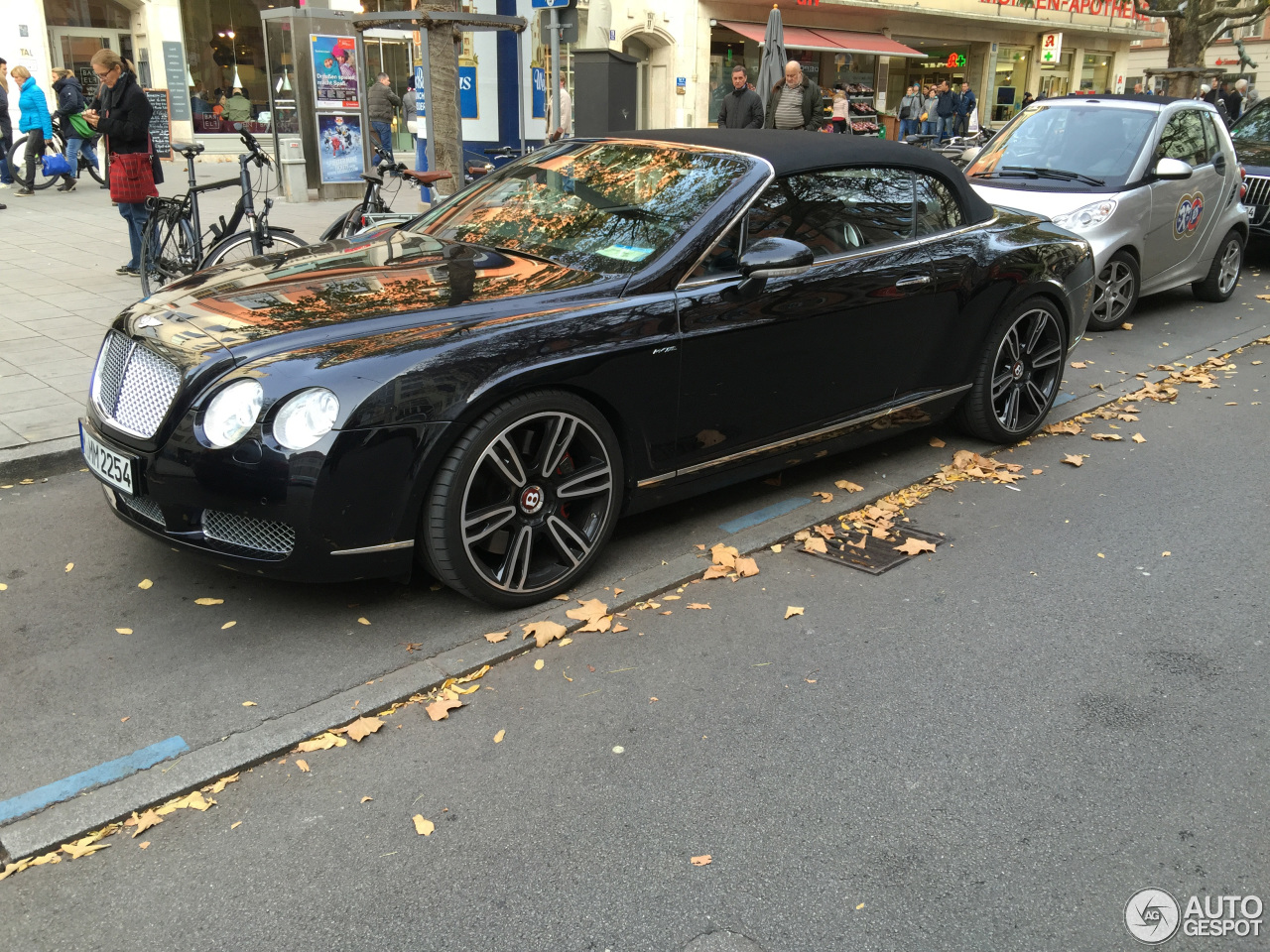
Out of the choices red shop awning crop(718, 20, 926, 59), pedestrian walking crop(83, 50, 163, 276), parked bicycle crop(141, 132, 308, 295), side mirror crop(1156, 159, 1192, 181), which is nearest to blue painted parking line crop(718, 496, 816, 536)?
parked bicycle crop(141, 132, 308, 295)

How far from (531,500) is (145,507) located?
1.30 m

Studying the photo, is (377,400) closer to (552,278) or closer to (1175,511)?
(552,278)

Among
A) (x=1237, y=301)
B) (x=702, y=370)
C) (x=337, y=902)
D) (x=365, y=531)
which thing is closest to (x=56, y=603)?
(x=365, y=531)

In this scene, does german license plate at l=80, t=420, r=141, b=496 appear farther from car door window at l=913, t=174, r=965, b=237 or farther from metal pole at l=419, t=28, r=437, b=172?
metal pole at l=419, t=28, r=437, b=172

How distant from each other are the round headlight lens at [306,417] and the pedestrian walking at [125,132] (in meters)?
7.01

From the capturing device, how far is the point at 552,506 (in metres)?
4.02

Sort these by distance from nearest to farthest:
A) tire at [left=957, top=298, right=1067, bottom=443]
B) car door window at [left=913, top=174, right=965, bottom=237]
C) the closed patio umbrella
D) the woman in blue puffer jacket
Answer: car door window at [left=913, top=174, right=965, bottom=237] < tire at [left=957, top=298, right=1067, bottom=443] < the closed patio umbrella < the woman in blue puffer jacket

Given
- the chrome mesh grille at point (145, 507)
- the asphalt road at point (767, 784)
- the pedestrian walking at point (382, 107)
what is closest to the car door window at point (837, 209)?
the asphalt road at point (767, 784)

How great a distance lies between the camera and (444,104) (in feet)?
30.2

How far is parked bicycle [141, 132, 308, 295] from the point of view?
8.63 m

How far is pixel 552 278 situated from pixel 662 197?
→ 0.70 metres

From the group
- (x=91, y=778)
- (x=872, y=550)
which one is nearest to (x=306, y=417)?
(x=91, y=778)

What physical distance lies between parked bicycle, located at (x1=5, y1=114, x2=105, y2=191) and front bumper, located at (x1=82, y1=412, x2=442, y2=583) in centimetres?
1549

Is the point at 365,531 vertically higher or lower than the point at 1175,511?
higher
